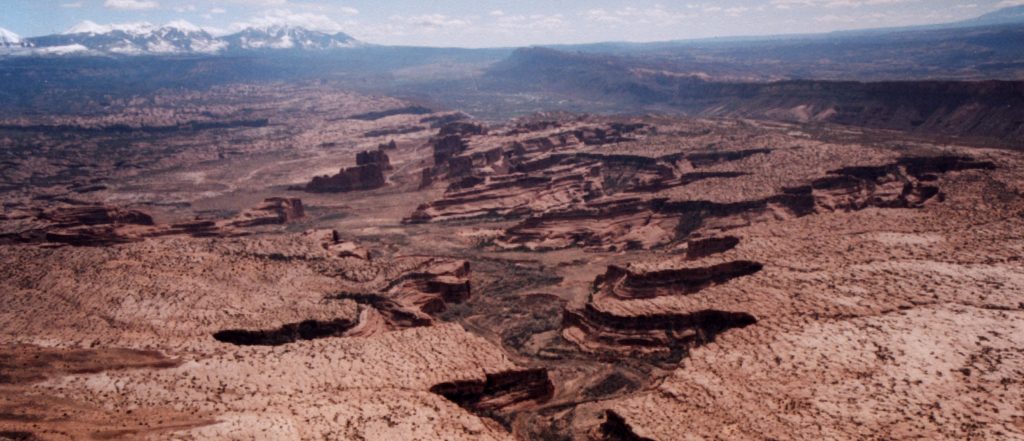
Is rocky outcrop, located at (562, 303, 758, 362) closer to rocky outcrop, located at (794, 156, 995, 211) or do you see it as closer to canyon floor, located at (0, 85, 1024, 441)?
canyon floor, located at (0, 85, 1024, 441)

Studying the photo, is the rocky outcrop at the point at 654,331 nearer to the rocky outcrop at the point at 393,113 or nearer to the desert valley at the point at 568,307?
the desert valley at the point at 568,307

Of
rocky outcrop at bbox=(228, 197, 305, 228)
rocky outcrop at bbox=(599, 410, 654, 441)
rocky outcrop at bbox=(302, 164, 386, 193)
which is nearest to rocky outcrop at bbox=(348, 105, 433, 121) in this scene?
rocky outcrop at bbox=(302, 164, 386, 193)

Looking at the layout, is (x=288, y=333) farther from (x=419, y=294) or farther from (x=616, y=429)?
(x=616, y=429)

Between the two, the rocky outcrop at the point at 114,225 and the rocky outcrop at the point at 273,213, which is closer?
the rocky outcrop at the point at 114,225

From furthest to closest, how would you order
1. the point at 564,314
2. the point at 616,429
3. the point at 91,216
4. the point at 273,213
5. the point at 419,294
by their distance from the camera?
the point at 273,213
the point at 91,216
the point at 419,294
the point at 564,314
the point at 616,429

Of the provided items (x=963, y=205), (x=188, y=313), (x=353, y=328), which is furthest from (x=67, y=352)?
(x=963, y=205)

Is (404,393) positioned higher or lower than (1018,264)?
lower

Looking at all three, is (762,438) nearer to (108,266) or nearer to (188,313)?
(188,313)

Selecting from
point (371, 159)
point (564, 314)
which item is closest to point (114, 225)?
point (564, 314)

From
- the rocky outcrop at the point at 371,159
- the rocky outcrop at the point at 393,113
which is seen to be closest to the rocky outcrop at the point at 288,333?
the rocky outcrop at the point at 371,159
